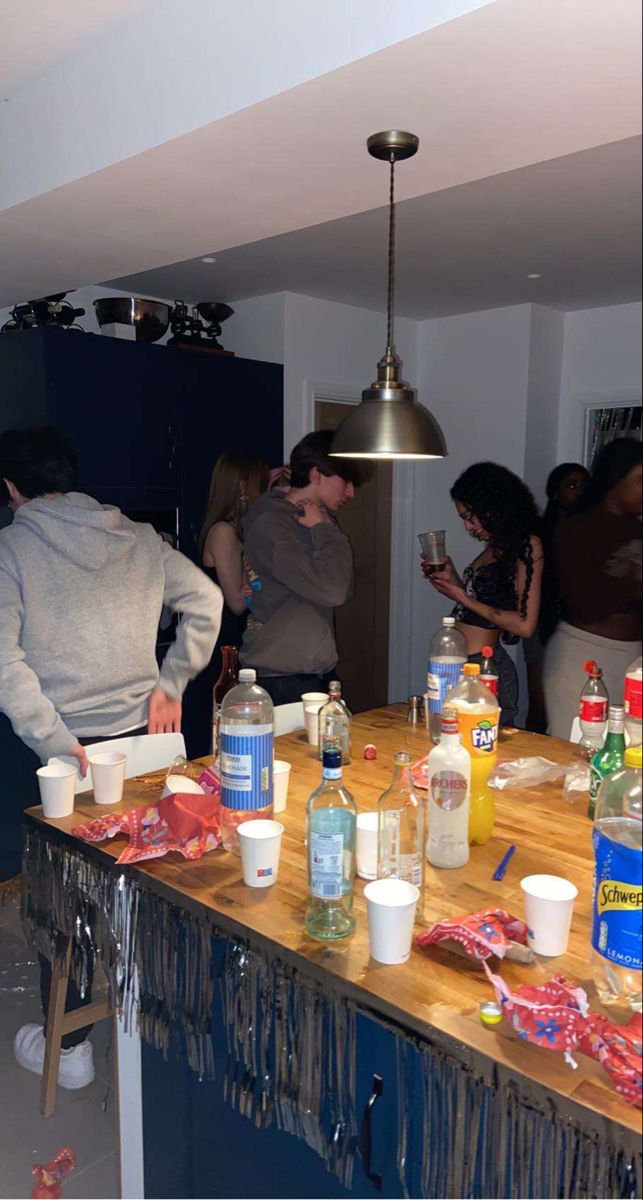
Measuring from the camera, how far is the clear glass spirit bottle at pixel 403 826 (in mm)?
1202

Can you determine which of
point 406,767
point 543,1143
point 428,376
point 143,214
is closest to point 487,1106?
point 543,1143

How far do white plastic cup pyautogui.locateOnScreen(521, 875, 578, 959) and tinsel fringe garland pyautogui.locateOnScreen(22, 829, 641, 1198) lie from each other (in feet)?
0.71

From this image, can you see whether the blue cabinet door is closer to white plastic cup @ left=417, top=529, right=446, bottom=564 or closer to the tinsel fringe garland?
the tinsel fringe garland

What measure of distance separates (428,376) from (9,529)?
4.74 ft

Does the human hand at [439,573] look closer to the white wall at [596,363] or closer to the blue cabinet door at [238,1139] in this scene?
the white wall at [596,363]

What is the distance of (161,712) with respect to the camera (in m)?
2.15

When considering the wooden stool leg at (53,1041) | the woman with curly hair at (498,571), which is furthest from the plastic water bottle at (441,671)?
the wooden stool leg at (53,1041)

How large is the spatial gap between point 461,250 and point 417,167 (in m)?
1.15

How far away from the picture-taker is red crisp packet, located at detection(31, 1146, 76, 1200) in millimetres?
1688

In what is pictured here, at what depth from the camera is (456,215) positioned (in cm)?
253

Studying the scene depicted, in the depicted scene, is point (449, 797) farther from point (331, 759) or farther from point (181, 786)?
point (181, 786)

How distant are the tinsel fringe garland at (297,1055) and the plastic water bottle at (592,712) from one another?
2.83ft

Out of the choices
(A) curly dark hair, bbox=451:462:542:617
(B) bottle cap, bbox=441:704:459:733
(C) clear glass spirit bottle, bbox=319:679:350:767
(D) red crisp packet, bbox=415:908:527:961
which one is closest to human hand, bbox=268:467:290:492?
(A) curly dark hair, bbox=451:462:542:617

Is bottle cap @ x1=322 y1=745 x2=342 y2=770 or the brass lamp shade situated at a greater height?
the brass lamp shade
